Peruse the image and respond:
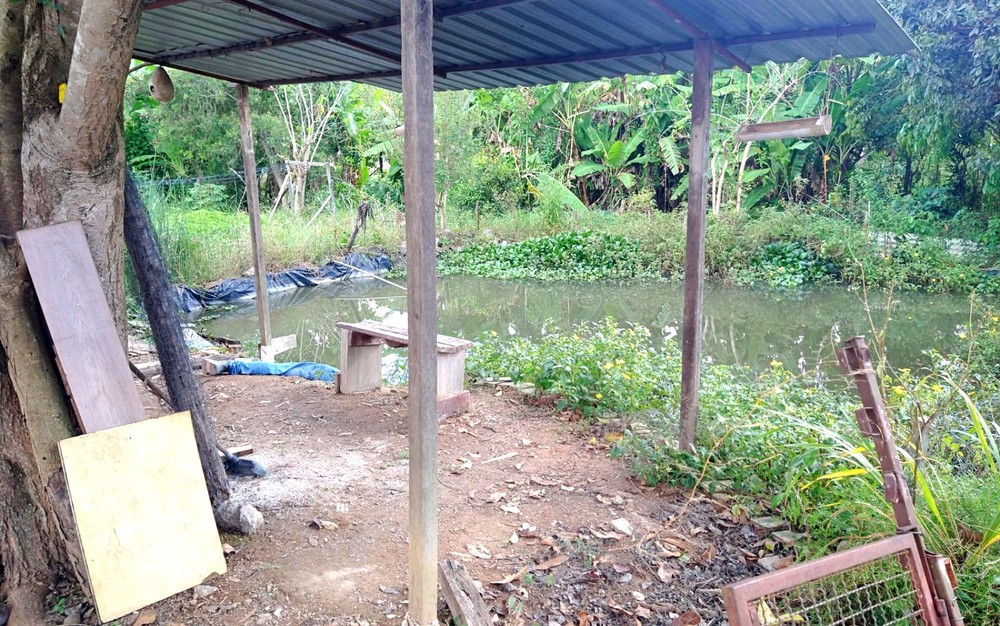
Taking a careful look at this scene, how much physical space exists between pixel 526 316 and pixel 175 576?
8472 millimetres

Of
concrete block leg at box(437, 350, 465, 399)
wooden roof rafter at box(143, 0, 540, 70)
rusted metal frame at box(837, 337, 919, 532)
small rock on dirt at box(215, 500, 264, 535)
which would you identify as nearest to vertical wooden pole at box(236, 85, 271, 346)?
wooden roof rafter at box(143, 0, 540, 70)

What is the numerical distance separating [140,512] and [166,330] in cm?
108

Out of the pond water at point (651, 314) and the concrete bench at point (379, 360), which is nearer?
the concrete bench at point (379, 360)

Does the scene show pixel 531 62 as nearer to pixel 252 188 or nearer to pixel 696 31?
pixel 696 31

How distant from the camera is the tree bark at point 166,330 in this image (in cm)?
267

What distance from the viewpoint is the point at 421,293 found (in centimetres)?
212

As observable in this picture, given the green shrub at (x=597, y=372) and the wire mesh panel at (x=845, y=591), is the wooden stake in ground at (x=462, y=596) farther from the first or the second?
the green shrub at (x=597, y=372)

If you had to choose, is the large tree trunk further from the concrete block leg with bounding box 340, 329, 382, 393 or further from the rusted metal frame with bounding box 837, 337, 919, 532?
the concrete block leg with bounding box 340, 329, 382, 393

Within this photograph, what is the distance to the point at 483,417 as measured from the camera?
15.0 ft

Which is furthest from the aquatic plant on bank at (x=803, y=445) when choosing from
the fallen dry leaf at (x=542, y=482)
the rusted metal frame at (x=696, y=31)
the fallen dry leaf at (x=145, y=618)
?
the fallen dry leaf at (x=145, y=618)

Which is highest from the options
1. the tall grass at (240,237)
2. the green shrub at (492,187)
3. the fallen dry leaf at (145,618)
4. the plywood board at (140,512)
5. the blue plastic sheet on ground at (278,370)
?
the green shrub at (492,187)

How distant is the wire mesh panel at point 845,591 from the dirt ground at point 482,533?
18.7 inches

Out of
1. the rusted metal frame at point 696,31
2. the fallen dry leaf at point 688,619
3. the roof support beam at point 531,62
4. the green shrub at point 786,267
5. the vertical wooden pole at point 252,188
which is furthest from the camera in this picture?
the green shrub at point 786,267

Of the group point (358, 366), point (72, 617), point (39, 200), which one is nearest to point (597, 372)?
point (358, 366)
